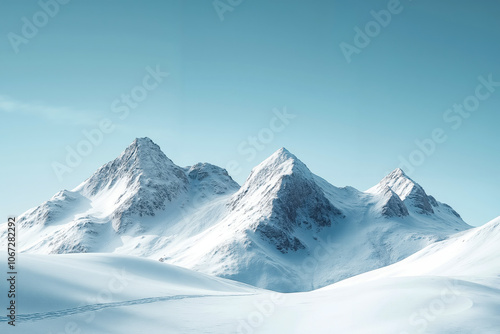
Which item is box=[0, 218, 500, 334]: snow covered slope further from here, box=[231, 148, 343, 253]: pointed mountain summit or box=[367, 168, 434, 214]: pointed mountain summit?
box=[367, 168, 434, 214]: pointed mountain summit

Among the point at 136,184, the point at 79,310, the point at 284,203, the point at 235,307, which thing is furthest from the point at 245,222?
the point at 79,310

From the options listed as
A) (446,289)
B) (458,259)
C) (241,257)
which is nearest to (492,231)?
(458,259)

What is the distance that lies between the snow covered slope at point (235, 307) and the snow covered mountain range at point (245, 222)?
69.8m

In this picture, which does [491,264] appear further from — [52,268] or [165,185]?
[165,185]

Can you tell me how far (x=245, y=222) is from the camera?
126062 millimetres

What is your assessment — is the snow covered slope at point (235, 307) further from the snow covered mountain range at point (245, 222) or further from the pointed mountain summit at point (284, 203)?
the pointed mountain summit at point (284, 203)

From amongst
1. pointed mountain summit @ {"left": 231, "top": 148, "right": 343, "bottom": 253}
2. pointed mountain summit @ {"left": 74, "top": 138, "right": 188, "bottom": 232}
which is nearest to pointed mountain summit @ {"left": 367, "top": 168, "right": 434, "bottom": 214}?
pointed mountain summit @ {"left": 231, "top": 148, "right": 343, "bottom": 253}

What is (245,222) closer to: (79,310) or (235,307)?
(235,307)

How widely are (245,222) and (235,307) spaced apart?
9896cm

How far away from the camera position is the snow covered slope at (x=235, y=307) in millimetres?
18953

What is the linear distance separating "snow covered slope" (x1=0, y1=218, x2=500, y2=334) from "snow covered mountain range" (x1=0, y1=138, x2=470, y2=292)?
229ft

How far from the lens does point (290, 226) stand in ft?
424

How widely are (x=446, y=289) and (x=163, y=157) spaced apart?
180m

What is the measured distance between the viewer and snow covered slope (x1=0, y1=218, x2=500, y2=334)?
62.2 feet
